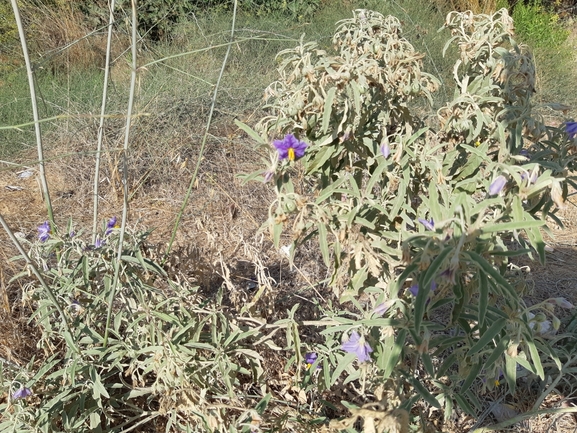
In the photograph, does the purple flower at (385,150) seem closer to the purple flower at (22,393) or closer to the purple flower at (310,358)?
the purple flower at (310,358)

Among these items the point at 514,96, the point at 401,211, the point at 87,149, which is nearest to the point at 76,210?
the point at 87,149

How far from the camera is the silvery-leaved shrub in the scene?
1056mm

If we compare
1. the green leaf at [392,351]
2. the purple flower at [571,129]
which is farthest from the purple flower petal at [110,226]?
the purple flower at [571,129]

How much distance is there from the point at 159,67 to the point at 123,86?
317mm

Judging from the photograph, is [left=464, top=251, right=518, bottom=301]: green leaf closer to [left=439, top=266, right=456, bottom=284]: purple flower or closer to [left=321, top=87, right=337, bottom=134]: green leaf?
[left=439, top=266, right=456, bottom=284]: purple flower

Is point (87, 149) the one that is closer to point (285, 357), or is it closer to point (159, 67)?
point (159, 67)

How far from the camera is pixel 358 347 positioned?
1.14 metres

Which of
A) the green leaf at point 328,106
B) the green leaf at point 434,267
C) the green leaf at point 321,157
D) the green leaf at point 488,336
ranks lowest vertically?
the green leaf at point 488,336

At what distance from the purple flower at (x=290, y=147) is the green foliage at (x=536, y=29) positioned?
18.6 feet

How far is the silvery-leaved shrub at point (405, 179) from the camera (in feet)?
3.46

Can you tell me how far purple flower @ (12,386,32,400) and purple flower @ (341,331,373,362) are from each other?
710 mm

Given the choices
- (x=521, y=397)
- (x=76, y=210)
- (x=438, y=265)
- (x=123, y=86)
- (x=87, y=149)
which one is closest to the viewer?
(x=438, y=265)

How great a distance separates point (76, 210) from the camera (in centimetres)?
280

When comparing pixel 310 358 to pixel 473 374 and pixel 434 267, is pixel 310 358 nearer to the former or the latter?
pixel 473 374
